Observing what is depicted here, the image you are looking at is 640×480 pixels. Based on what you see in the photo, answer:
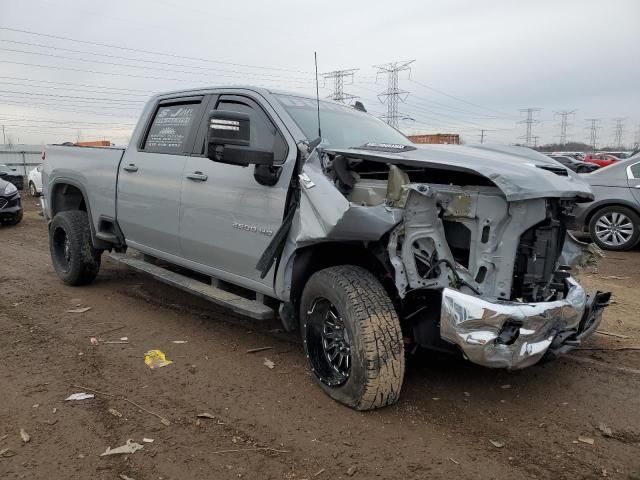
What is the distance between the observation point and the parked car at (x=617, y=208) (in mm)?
8641

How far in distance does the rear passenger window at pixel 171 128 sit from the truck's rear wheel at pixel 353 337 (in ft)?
6.89

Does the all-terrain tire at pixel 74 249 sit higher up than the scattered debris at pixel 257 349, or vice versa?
the all-terrain tire at pixel 74 249

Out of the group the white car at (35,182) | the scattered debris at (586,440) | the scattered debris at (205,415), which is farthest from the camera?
the white car at (35,182)

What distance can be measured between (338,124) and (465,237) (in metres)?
1.59

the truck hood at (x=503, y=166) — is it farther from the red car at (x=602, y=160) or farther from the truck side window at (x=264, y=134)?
the red car at (x=602, y=160)

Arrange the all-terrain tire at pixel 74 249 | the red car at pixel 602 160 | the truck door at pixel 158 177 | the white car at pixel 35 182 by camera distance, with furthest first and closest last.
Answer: the red car at pixel 602 160 < the white car at pixel 35 182 < the all-terrain tire at pixel 74 249 < the truck door at pixel 158 177

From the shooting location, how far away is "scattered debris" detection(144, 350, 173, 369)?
13.5ft

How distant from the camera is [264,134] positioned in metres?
4.09

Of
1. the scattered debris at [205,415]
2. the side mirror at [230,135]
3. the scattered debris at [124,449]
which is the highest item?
the side mirror at [230,135]

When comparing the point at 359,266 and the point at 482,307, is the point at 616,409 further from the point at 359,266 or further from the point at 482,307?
the point at 359,266

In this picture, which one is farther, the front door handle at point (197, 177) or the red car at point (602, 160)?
the red car at point (602, 160)

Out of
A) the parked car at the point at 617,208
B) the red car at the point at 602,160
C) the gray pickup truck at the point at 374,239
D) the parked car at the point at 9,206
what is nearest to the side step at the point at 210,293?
the gray pickup truck at the point at 374,239

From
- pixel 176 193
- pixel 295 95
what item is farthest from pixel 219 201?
pixel 295 95

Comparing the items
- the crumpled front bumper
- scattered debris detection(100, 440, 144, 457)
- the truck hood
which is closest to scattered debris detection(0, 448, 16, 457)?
scattered debris detection(100, 440, 144, 457)
